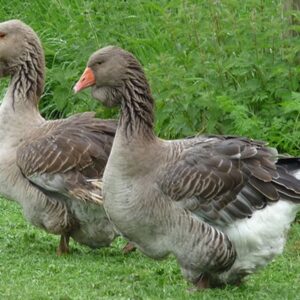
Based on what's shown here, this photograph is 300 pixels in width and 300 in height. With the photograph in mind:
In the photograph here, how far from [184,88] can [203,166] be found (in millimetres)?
3453

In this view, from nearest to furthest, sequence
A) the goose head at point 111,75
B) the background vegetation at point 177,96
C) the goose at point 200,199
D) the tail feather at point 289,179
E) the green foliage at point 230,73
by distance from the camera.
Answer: the goose at point 200,199 → the tail feather at point 289,179 → the goose head at point 111,75 → the background vegetation at point 177,96 → the green foliage at point 230,73

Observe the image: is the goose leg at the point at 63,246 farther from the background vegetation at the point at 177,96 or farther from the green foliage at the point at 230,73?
the green foliage at the point at 230,73

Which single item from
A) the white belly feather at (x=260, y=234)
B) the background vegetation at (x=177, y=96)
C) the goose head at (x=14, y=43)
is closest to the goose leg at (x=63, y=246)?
the background vegetation at (x=177, y=96)

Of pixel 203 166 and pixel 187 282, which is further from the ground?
pixel 203 166

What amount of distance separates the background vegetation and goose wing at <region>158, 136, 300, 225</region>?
0.67 metres

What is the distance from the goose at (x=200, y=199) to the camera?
808 centimetres

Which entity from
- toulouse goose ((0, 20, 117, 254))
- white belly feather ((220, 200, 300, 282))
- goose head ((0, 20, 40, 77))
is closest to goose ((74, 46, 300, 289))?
white belly feather ((220, 200, 300, 282))

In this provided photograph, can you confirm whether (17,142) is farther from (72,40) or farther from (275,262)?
(72,40)

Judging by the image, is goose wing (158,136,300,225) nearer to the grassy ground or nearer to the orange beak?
the grassy ground

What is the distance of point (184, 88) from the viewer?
37.9ft

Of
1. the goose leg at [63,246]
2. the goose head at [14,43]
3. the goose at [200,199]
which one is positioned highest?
the goose at [200,199]

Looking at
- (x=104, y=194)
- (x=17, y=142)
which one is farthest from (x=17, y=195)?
(x=104, y=194)

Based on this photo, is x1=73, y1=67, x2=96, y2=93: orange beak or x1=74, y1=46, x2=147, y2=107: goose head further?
x1=73, y1=67, x2=96, y2=93: orange beak

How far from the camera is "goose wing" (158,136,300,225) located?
8.11 meters
